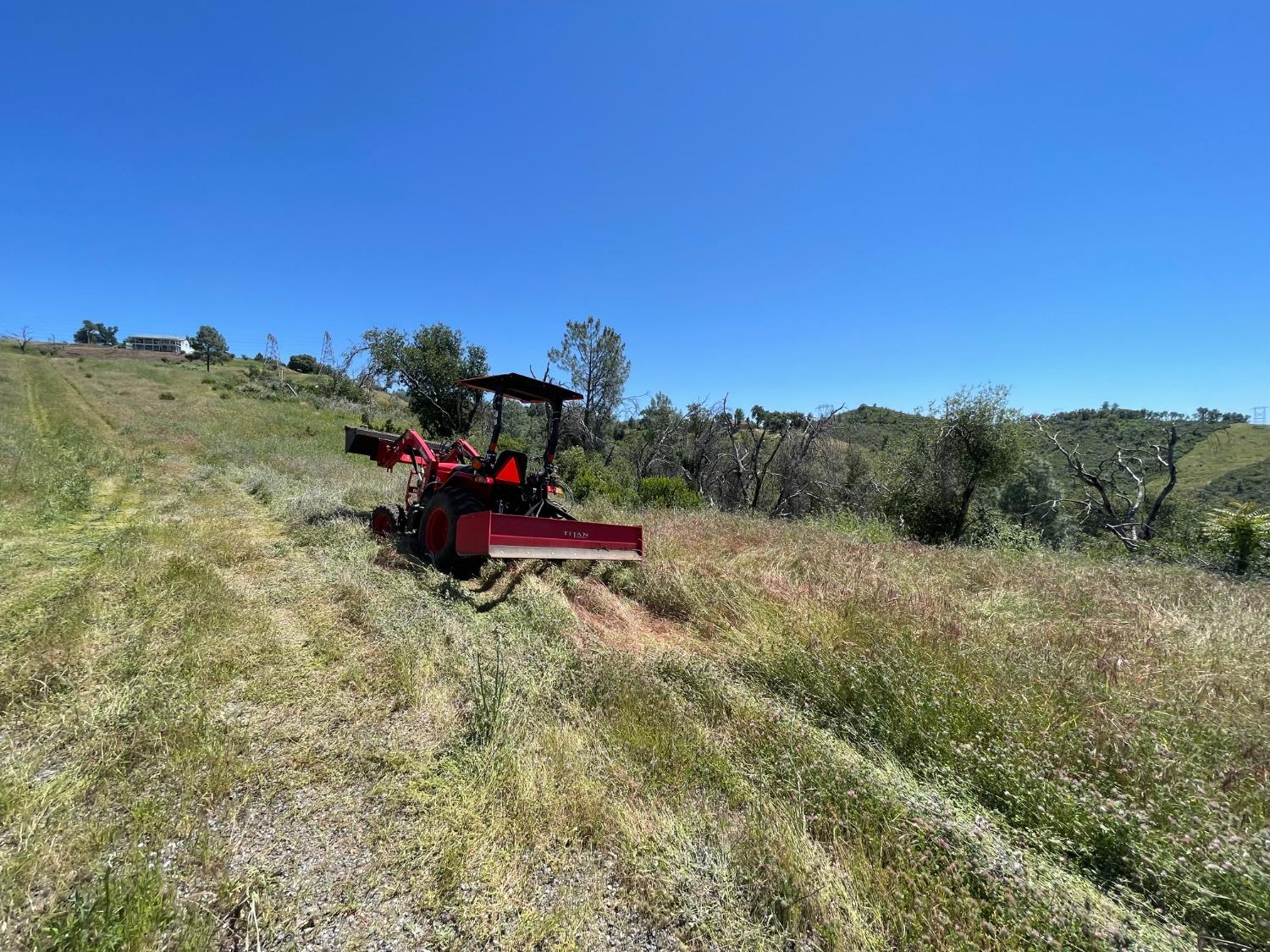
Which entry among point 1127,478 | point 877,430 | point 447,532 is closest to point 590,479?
point 447,532

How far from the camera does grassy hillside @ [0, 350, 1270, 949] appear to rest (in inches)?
68.3

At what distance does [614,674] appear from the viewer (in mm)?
3418

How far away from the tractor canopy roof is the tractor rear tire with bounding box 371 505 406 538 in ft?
7.79

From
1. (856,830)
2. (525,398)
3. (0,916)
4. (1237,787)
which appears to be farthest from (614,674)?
(525,398)

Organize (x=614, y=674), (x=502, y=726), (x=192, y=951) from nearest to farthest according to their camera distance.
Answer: (x=192, y=951) → (x=502, y=726) → (x=614, y=674)

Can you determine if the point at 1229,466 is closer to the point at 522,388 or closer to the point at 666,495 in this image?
the point at 666,495

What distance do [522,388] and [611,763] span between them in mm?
4113

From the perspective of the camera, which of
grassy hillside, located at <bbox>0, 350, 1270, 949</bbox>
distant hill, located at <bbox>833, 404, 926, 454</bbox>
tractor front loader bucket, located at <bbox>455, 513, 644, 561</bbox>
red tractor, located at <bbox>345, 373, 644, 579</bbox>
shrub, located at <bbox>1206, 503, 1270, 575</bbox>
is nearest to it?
grassy hillside, located at <bbox>0, 350, 1270, 949</bbox>

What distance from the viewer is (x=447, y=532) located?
18.4ft

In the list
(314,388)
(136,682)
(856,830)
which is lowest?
(856,830)

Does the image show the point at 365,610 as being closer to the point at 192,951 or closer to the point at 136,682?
the point at 136,682

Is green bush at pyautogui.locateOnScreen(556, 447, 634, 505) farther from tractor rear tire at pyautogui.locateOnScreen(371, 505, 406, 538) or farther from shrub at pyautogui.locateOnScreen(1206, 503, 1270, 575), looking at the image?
shrub at pyautogui.locateOnScreen(1206, 503, 1270, 575)

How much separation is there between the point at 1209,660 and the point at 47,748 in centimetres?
690

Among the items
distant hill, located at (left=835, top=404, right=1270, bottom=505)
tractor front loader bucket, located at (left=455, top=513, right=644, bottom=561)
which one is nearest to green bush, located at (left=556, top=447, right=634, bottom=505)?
tractor front loader bucket, located at (left=455, top=513, right=644, bottom=561)
